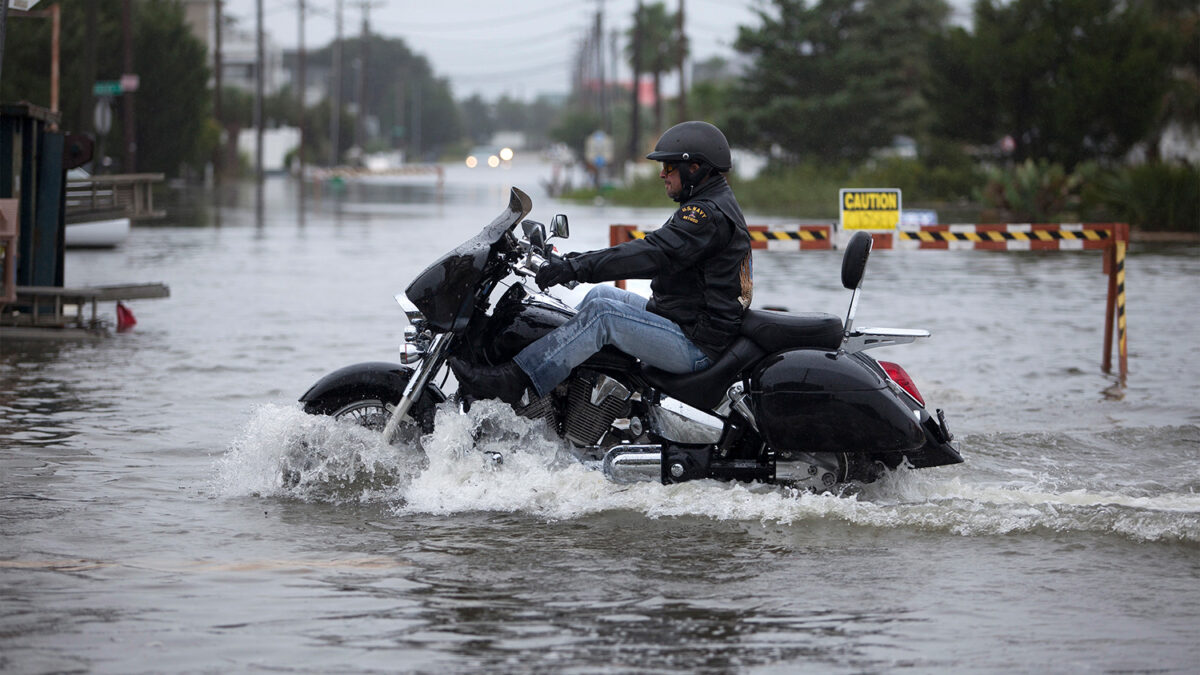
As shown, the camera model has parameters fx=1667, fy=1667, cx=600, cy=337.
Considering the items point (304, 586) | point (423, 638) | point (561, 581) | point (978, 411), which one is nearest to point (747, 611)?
point (561, 581)

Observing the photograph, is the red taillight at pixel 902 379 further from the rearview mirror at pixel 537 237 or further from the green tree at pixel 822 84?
the green tree at pixel 822 84

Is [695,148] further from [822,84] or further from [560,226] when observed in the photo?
[822,84]

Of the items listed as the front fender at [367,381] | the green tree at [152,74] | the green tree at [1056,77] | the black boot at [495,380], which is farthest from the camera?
the green tree at [152,74]

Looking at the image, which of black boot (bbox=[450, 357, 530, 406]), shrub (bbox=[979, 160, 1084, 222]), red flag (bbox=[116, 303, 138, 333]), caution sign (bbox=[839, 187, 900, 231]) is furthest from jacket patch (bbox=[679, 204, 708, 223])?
shrub (bbox=[979, 160, 1084, 222])

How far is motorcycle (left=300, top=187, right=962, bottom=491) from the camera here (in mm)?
7129

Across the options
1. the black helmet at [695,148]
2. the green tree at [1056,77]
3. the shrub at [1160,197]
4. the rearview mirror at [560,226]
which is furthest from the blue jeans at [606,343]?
the green tree at [1056,77]

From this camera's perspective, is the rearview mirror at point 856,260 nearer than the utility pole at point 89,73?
Yes

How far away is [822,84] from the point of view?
6462cm

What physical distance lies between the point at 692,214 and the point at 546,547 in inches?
62.1

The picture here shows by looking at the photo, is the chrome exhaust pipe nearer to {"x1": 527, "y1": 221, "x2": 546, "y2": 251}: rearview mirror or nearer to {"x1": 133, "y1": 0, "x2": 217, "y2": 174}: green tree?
{"x1": 527, "y1": 221, "x2": 546, "y2": 251}: rearview mirror

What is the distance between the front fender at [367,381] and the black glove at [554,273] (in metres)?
0.87

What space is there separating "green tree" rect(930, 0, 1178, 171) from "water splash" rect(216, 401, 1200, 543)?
36379 millimetres

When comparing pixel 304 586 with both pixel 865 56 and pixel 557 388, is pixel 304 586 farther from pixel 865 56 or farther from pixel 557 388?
pixel 865 56

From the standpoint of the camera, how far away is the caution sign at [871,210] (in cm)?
1244
